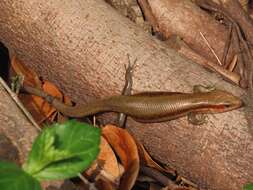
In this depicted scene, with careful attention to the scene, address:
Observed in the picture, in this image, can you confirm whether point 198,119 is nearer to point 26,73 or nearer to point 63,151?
point 63,151

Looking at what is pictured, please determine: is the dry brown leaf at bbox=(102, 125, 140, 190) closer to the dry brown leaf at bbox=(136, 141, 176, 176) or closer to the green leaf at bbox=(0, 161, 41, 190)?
the dry brown leaf at bbox=(136, 141, 176, 176)

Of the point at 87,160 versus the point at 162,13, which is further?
the point at 162,13

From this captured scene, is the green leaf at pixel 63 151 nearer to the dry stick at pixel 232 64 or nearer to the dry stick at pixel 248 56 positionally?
the dry stick at pixel 248 56

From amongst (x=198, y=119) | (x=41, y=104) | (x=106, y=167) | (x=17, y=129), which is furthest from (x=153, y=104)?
(x=17, y=129)

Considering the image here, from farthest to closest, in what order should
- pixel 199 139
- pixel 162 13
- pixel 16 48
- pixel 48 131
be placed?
pixel 162 13, pixel 16 48, pixel 199 139, pixel 48 131

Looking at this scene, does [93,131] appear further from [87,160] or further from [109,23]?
[109,23]

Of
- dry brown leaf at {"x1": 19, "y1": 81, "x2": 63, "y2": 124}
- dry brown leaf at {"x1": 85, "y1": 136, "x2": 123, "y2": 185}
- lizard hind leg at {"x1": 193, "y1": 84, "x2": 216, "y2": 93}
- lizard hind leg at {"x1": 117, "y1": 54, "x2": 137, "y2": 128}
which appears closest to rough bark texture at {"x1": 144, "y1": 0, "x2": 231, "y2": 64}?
lizard hind leg at {"x1": 193, "y1": 84, "x2": 216, "y2": 93}

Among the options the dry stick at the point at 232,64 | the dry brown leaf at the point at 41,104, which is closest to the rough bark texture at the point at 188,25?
the dry stick at the point at 232,64

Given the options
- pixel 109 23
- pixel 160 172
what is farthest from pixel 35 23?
pixel 160 172
